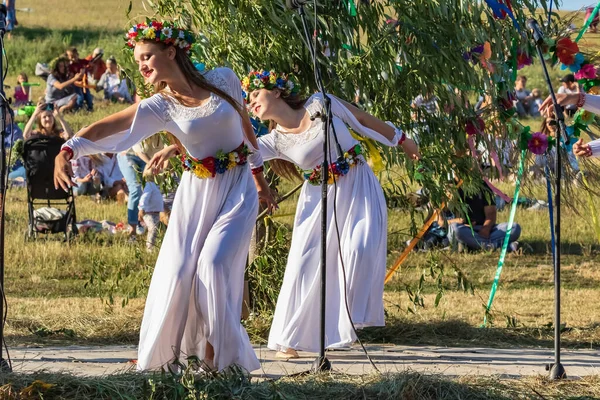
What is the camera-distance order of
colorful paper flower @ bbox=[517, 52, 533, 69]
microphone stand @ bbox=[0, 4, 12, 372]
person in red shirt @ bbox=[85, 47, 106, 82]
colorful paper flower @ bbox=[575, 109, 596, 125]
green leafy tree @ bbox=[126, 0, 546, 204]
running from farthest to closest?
person in red shirt @ bbox=[85, 47, 106, 82] → colorful paper flower @ bbox=[517, 52, 533, 69] → green leafy tree @ bbox=[126, 0, 546, 204] → colorful paper flower @ bbox=[575, 109, 596, 125] → microphone stand @ bbox=[0, 4, 12, 372]

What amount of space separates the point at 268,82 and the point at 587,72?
220cm

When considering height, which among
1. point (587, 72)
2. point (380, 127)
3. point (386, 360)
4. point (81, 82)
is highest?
point (81, 82)

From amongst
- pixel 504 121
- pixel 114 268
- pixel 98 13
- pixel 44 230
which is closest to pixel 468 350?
pixel 504 121

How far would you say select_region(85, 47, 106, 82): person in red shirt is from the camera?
25192 mm

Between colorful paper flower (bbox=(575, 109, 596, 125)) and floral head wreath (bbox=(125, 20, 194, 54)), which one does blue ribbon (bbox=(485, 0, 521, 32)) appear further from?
floral head wreath (bbox=(125, 20, 194, 54))

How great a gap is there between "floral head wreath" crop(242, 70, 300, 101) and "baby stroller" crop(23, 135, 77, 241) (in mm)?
6130

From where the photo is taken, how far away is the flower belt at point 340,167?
800 centimetres

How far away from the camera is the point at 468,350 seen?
8.36m

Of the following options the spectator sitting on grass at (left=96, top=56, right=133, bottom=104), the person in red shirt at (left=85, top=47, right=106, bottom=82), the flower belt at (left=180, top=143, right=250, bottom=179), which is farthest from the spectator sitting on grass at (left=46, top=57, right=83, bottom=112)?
the flower belt at (left=180, top=143, right=250, bottom=179)

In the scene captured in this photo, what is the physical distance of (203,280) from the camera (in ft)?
20.8

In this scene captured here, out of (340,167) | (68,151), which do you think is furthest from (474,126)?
(68,151)

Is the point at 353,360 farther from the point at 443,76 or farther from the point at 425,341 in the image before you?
the point at 443,76

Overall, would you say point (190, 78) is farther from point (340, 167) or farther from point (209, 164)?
point (340, 167)

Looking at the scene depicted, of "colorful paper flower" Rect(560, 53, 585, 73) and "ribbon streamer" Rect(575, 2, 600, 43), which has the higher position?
"ribbon streamer" Rect(575, 2, 600, 43)
